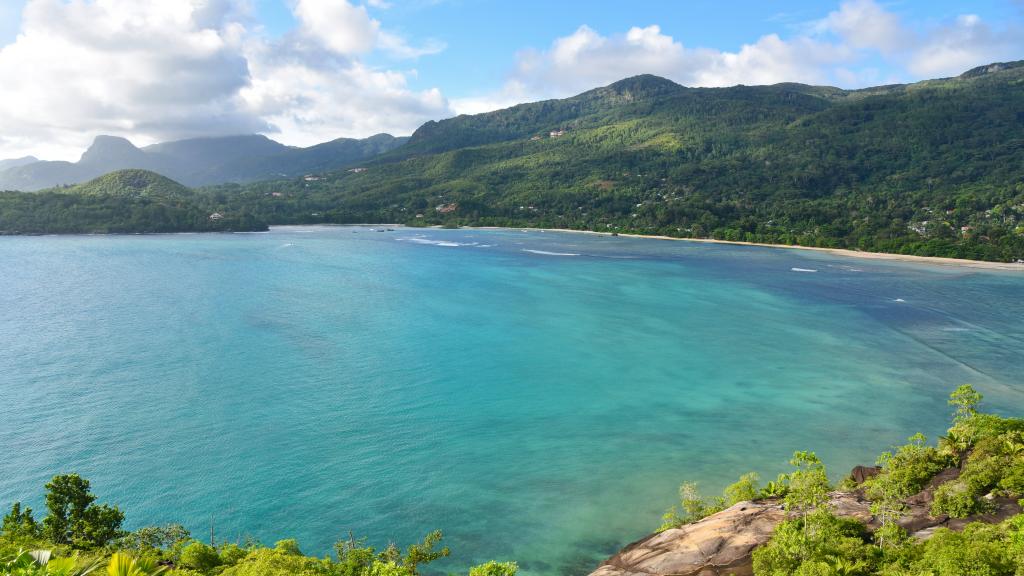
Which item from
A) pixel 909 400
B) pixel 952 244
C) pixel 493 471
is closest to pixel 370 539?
pixel 493 471

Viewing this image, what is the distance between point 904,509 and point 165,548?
83.8 feet

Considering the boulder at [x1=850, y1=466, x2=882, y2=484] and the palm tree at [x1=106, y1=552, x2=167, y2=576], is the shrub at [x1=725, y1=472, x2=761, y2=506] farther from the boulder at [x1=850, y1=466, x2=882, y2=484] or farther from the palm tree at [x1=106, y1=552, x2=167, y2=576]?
the palm tree at [x1=106, y1=552, x2=167, y2=576]

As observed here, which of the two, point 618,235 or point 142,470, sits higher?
A: point 618,235

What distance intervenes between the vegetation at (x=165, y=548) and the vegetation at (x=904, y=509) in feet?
26.3

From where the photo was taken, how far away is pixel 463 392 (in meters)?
37.1

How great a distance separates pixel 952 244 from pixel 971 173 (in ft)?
284

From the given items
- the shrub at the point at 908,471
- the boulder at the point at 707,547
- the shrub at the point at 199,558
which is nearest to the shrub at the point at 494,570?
the boulder at the point at 707,547

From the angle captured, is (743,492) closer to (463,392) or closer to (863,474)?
(863,474)

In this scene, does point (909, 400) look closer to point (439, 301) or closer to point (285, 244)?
point (439, 301)

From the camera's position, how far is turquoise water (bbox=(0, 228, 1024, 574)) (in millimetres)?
23359

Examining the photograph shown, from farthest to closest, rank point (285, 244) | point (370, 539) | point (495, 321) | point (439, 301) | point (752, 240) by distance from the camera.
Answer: point (752, 240) → point (285, 244) → point (439, 301) → point (495, 321) → point (370, 539)

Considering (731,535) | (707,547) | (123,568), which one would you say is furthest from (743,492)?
(123,568)

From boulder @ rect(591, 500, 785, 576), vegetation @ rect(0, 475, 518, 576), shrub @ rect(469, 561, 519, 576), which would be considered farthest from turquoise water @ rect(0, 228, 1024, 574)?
shrub @ rect(469, 561, 519, 576)

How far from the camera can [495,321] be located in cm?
5738
